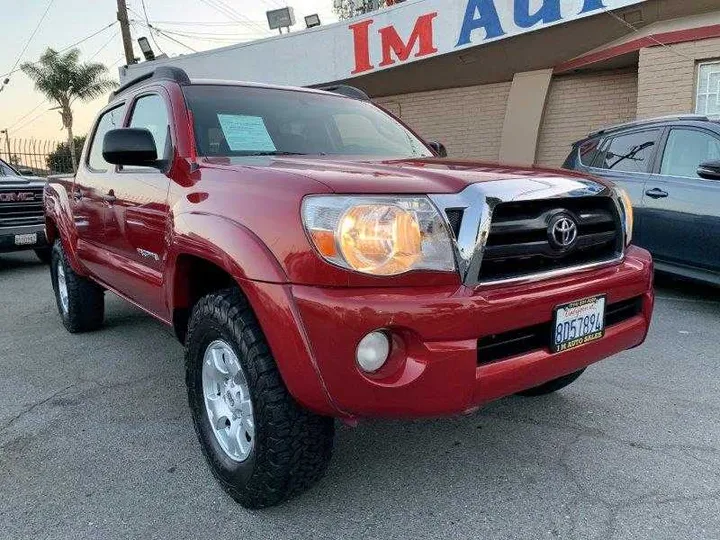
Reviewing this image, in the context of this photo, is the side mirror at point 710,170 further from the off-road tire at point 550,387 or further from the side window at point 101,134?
A: the side window at point 101,134

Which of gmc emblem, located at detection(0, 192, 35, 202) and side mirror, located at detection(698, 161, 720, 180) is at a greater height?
side mirror, located at detection(698, 161, 720, 180)

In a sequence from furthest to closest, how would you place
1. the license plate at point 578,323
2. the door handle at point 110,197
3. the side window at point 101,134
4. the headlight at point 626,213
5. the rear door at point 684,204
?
1. the rear door at point 684,204
2. the side window at point 101,134
3. the door handle at point 110,197
4. the headlight at point 626,213
5. the license plate at point 578,323

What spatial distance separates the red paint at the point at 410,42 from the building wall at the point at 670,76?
3.47 m

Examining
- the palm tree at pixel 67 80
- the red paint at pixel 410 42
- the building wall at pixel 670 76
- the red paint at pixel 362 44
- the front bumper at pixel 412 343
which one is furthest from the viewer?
the palm tree at pixel 67 80

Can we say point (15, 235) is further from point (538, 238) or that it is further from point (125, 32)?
point (125, 32)

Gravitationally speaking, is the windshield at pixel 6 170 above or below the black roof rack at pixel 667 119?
below

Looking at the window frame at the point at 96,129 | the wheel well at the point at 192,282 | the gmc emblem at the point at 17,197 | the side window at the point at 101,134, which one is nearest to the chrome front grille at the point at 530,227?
the wheel well at the point at 192,282

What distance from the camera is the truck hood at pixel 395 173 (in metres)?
2.00

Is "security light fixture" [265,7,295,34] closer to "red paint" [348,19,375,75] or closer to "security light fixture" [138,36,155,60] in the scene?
"red paint" [348,19,375,75]

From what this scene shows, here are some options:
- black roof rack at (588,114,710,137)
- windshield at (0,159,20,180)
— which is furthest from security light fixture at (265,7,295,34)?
black roof rack at (588,114,710,137)

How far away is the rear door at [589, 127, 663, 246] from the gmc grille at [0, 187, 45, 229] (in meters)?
7.05

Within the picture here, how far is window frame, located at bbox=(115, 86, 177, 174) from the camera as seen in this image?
2.92 m

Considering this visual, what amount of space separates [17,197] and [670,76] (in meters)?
9.09

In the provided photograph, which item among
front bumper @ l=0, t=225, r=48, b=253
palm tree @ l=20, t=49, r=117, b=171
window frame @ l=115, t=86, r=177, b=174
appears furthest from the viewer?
palm tree @ l=20, t=49, r=117, b=171
